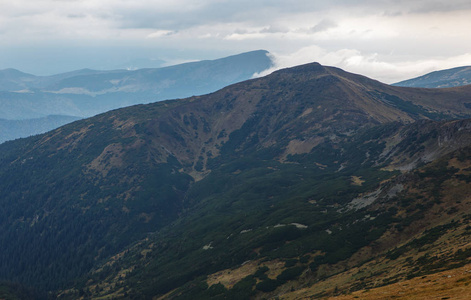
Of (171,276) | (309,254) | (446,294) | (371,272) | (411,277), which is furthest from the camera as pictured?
(171,276)

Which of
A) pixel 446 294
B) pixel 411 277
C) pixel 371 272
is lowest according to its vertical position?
pixel 371 272

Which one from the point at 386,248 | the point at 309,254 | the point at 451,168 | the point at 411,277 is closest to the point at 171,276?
the point at 309,254

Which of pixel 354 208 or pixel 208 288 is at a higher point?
pixel 354 208

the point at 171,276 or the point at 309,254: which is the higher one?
the point at 309,254

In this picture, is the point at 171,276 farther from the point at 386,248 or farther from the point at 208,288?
the point at 386,248

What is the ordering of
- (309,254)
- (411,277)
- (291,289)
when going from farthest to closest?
(309,254) < (291,289) < (411,277)

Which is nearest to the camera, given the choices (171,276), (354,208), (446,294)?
(446,294)

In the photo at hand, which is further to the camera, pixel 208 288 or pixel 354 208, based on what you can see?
pixel 354 208

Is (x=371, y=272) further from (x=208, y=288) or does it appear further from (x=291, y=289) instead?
(x=208, y=288)

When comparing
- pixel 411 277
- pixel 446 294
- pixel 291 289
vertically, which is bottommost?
pixel 291 289

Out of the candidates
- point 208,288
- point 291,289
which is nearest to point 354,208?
point 291,289
